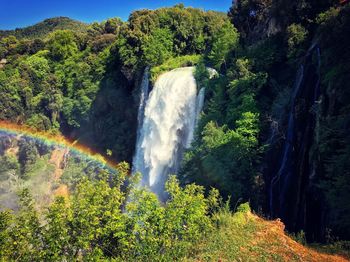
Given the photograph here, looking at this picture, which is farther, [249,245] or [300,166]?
[300,166]

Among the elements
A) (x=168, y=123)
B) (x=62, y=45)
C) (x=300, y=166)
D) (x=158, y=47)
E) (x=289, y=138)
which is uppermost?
(x=62, y=45)

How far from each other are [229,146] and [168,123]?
14010 millimetres

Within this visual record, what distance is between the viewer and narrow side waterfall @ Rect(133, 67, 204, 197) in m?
40.7

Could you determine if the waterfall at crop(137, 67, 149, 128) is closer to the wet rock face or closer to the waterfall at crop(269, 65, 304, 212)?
the wet rock face

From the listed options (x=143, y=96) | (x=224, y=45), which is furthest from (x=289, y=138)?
(x=143, y=96)

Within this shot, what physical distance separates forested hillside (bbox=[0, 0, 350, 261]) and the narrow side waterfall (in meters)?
2.10

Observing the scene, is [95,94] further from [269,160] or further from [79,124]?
[269,160]

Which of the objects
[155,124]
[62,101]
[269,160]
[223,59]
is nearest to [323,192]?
[269,160]

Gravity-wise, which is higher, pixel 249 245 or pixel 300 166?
pixel 300 166

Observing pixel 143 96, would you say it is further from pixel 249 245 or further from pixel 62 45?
pixel 249 245

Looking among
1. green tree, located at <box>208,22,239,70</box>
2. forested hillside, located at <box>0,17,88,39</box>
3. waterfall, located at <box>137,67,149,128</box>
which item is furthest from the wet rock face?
forested hillside, located at <box>0,17,88,39</box>

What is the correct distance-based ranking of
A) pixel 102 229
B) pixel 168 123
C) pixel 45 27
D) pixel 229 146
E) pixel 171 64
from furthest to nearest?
pixel 45 27 < pixel 171 64 < pixel 168 123 < pixel 229 146 < pixel 102 229

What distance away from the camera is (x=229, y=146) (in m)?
29.2

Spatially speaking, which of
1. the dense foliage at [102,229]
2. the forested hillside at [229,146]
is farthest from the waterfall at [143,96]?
the dense foliage at [102,229]
